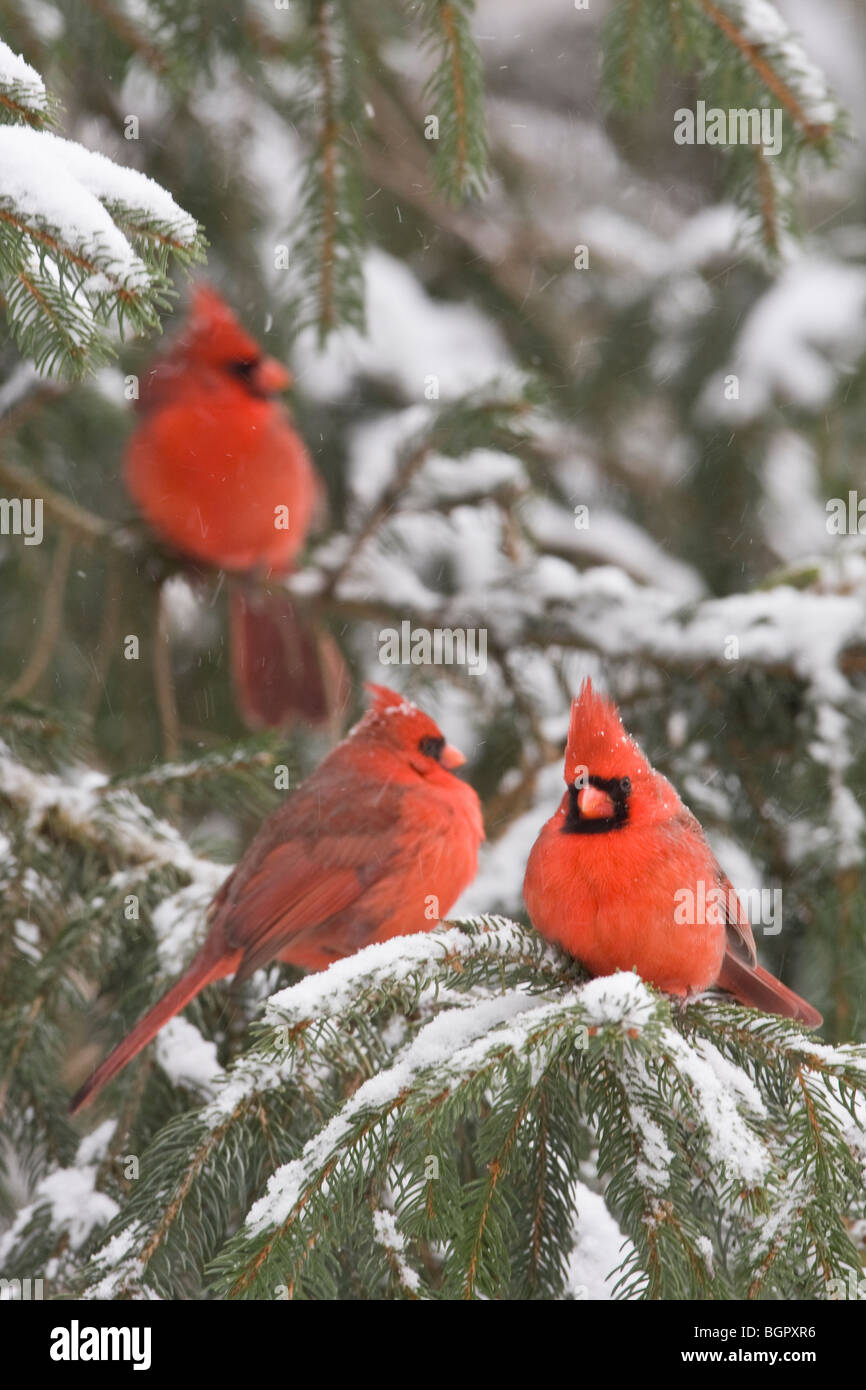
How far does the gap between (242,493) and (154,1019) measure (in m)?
1.52

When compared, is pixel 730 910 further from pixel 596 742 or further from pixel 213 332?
pixel 213 332

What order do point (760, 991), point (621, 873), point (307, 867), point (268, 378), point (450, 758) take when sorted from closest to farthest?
point (621, 873)
point (760, 991)
point (307, 867)
point (450, 758)
point (268, 378)

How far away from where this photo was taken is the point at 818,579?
2.68m

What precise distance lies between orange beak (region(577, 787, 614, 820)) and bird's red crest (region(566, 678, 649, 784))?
3 centimetres

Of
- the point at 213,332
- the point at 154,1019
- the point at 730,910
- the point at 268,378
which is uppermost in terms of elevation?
the point at 213,332

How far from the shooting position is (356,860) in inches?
78.4

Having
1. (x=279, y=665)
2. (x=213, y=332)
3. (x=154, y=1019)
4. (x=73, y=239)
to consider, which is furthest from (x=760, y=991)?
(x=213, y=332)

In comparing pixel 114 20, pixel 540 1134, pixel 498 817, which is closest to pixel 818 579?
pixel 498 817

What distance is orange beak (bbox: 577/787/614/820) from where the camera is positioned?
1.60 metres

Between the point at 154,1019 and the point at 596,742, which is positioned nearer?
the point at 596,742

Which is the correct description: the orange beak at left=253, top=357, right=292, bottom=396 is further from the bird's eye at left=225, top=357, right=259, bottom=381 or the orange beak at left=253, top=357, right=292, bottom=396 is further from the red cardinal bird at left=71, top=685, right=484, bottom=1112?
the red cardinal bird at left=71, top=685, right=484, bottom=1112

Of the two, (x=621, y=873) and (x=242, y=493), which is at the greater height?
(x=242, y=493)

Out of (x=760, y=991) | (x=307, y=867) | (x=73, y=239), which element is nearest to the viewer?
(x=73, y=239)

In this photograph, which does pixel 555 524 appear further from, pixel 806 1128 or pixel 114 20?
pixel 806 1128
